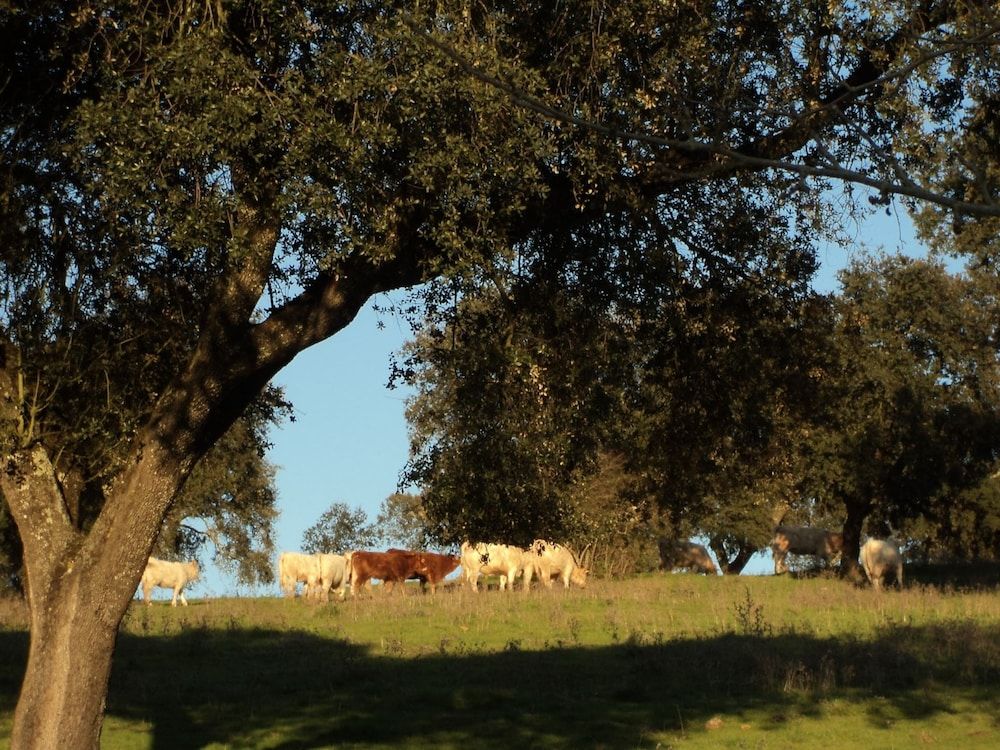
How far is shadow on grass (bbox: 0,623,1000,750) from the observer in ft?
54.9

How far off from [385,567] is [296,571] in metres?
4.33

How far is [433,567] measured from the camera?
47562 millimetres

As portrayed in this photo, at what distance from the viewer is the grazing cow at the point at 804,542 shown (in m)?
56.4

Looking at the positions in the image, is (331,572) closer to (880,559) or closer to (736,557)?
(880,559)

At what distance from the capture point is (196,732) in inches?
662

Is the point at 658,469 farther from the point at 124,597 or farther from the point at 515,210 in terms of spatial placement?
the point at 124,597

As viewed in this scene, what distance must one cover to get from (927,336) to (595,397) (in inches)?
1118

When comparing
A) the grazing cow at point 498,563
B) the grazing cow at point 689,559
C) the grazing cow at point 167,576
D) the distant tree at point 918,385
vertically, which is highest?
the distant tree at point 918,385

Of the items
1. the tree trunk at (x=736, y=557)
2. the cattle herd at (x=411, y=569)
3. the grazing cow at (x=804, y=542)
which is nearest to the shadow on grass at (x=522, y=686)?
the cattle herd at (x=411, y=569)

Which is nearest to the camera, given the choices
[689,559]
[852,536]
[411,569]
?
[852,536]

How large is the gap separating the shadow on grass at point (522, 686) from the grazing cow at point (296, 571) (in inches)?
649

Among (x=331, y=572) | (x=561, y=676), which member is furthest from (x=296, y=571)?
(x=561, y=676)

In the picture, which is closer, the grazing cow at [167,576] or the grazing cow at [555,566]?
Result: the grazing cow at [167,576]

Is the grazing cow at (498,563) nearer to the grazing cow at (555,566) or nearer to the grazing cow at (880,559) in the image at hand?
the grazing cow at (555,566)
